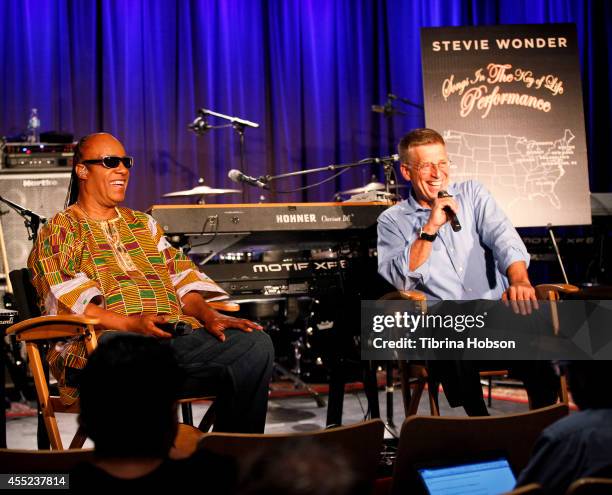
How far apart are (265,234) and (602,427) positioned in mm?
2919

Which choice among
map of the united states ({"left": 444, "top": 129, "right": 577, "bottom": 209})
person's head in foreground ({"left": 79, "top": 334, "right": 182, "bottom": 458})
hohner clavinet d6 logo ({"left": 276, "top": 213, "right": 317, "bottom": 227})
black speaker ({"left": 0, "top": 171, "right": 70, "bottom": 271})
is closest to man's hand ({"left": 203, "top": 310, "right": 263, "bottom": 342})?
hohner clavinet d6 logo ({"left": 276, "top": 213, "right": 317, "bottom": 227})

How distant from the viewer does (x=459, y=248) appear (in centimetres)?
323

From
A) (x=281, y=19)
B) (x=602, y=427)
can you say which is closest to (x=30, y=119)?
(x=281, y=19)

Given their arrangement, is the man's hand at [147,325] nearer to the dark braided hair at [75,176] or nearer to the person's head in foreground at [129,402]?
the dark braided hair at [75,176]

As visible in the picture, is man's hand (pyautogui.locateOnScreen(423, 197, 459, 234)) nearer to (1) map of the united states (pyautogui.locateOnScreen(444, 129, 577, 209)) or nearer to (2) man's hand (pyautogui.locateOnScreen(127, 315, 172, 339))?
(2) man's hand (pyautogui.locateOnScreen(127, 315, 172, 339))

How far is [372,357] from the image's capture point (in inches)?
131

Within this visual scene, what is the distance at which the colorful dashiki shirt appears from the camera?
108 inches

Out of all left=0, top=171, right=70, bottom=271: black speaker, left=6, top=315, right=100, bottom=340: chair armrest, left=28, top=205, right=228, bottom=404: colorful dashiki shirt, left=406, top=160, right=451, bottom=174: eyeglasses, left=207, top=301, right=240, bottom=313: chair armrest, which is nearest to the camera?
left=6, top=315, right=100, bottom=340: chair armrest

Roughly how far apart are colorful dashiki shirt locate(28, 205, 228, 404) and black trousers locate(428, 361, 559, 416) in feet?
3.05

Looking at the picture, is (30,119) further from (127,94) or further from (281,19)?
(281,19)

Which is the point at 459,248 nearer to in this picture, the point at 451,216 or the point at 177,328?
the point at 451,216

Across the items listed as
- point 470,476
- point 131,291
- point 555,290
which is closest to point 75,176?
point 131,291

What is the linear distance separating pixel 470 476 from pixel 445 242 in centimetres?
163

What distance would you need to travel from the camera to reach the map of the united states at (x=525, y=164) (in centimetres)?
462
